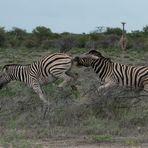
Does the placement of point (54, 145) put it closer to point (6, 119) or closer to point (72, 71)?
point (6, 119)

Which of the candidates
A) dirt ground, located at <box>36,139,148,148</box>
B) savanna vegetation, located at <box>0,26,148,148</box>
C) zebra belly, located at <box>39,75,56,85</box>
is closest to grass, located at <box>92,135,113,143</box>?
savanna vegetation, located at <box>0,26,148,148</box>

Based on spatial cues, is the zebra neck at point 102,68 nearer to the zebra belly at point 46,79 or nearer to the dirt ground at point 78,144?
the zebra belly at point 46,79

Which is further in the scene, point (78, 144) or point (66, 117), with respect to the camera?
point (66, 117)

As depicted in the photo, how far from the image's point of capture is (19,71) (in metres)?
12.5

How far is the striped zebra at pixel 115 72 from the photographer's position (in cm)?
1120

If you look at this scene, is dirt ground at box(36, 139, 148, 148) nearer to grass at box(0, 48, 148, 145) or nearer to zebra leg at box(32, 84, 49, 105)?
grass at box(0, 48, 148, 145)

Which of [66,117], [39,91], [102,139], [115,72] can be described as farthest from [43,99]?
[102,139]

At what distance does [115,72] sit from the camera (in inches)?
453

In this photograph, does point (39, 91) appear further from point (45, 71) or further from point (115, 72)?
point (115, 72)

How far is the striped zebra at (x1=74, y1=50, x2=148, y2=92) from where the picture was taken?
11.2 metres

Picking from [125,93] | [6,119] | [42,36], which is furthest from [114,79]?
[42,36]

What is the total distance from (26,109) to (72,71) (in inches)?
87.8

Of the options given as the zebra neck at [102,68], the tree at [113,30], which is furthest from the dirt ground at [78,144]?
the tree at [113,30]

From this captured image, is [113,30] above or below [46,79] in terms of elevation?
below
